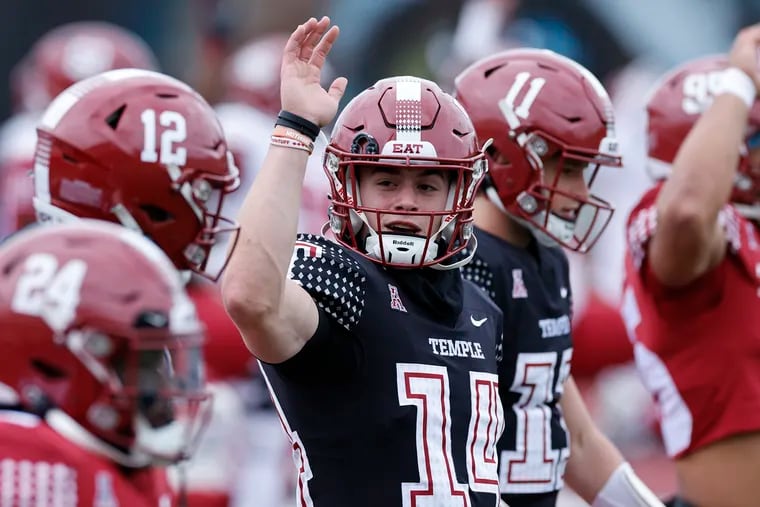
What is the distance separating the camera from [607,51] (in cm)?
1306

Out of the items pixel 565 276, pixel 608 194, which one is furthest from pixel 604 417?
pixel 565 276

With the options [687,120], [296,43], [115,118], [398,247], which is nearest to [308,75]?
[296,43]

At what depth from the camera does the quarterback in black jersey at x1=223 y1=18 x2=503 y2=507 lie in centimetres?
333

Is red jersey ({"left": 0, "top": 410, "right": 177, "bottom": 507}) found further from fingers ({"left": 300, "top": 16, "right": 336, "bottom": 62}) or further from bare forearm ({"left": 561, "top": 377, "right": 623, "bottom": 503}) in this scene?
bare forearm ({"left": 561, "top": 377, "right": 623, "bottom": 503})

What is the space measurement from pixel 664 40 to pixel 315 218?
561cm

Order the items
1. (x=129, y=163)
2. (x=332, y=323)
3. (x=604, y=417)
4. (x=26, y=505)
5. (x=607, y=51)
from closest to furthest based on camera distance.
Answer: (x=26, y=505)
(x=332, y=323)
(x=129, y=163)
(x=604, y=417)
(x=607, y=51)

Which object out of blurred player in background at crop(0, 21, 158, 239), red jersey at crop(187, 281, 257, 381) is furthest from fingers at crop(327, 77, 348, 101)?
blurred player in background at crop(0, 21, 158, 239)

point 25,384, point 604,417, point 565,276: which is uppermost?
point 25,384

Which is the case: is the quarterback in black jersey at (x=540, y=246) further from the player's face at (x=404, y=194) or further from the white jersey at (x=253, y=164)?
the white jersey at (x=253, y=164)

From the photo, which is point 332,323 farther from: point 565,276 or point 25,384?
point 565,276

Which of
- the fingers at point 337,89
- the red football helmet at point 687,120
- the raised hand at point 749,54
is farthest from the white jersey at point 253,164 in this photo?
the fingers at point 337,89

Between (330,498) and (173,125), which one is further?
(173,125)

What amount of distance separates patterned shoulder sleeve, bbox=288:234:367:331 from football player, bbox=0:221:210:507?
308 millimetres

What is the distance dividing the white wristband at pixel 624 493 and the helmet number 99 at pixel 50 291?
2.01 meters
